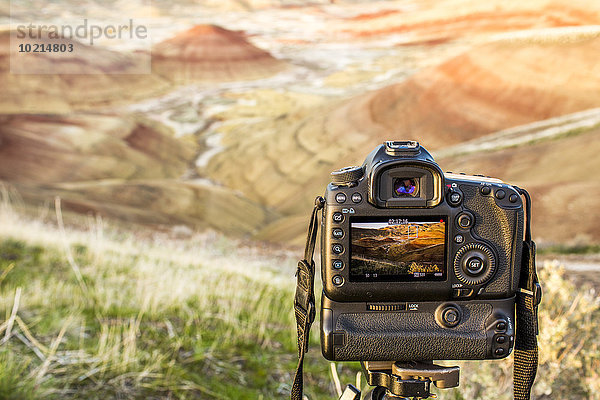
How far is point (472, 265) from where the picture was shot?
127 cm

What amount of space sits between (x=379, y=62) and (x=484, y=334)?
1577 centimetres

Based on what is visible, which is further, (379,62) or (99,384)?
(379,62)

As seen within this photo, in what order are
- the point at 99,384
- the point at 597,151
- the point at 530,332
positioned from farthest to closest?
the point at 597,151 < the point at 99,384 < the point at 530,332

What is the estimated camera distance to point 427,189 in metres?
1.24

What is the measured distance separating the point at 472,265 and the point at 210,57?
17312 mm

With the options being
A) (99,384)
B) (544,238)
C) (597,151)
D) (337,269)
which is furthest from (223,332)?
(597,151)

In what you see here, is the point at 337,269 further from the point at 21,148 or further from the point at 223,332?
the point at 21,148

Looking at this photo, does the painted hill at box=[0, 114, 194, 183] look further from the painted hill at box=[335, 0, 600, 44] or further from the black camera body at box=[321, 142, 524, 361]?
the black camera body at box=[321, 142, 524, 361]

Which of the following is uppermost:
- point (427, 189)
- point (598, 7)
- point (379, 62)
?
point (598, 7)

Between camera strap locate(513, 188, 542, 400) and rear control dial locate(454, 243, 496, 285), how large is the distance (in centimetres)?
13

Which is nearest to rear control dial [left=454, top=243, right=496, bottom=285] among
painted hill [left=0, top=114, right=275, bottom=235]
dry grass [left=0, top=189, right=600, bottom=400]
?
dry grass [left=0, top=189, right=600, bottom=400]

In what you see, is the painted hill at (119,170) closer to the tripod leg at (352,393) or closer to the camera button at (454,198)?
the tripod leg at (352,393)

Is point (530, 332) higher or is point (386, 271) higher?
point (386, 271)

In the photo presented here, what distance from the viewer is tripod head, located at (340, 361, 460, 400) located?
1.28 m
